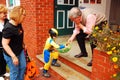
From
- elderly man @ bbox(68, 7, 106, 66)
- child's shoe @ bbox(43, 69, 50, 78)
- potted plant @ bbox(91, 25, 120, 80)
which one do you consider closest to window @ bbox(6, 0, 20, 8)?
child's shoe @ bbox(43, 69, 50, 78)

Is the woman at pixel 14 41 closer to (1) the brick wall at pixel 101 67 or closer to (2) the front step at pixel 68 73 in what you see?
(2) the front step at pixel 68 73

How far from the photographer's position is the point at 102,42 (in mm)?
2953

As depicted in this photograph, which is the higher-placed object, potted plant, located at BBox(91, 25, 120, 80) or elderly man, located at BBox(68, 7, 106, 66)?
elderly man, located at BBox(68, 7, 106, 66)

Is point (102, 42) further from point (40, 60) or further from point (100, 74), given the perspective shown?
point (40, 60)

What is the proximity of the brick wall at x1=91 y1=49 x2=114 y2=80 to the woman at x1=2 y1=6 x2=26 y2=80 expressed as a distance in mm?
1282

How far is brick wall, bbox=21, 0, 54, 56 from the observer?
4.96 m

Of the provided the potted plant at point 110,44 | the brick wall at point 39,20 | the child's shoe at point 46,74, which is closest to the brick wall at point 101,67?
the potted plant at point 110,44

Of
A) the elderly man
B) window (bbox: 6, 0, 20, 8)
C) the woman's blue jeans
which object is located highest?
window (bbox: 6, 0, 20, 8)

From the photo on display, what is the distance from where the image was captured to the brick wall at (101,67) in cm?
291

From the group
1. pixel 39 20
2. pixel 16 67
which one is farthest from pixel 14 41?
pixel 39 20

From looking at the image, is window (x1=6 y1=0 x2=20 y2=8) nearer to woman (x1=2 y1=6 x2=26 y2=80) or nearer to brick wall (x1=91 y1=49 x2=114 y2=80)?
woman (x1=2 y1=6 x2=26 y2=80)

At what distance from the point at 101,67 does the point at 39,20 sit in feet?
8.19

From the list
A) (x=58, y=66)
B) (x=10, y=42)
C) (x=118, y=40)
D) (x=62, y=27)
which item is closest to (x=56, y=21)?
(x=62, y=27)

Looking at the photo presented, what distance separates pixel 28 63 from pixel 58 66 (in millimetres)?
812
